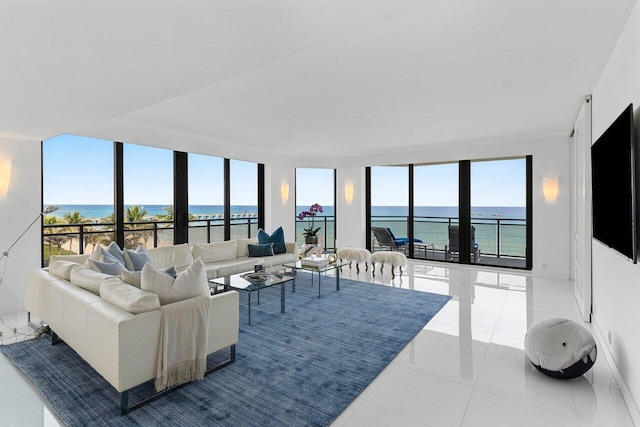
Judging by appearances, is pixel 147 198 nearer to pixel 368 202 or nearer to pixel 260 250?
pixel 260 250

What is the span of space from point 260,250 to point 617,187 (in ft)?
16.0

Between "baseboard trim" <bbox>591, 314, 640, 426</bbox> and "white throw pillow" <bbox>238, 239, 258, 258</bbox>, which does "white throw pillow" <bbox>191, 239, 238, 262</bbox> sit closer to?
"white throw pillow" <bbox>238, 239, 258, 258</bbox>

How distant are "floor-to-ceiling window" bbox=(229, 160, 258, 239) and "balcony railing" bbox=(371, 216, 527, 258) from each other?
11.8 ft

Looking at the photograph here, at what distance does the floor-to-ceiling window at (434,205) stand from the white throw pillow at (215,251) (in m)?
4.26

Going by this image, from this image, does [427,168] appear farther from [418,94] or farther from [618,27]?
[618,27]

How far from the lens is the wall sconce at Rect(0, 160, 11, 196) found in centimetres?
400

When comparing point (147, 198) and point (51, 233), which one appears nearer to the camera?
point (51, 233)

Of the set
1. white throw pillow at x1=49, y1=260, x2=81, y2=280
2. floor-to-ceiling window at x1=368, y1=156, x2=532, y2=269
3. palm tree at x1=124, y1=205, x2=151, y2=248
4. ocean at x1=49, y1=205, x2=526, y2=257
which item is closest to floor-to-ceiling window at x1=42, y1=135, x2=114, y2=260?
→ palm tree at x1=124, y1=205, x2=151, y2=248

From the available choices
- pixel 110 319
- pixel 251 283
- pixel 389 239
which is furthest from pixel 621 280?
pixel 389 239

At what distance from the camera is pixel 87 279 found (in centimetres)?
274

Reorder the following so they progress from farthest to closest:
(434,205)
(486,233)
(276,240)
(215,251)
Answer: (434,205)
(486,233)
(276,240)
(215,251)

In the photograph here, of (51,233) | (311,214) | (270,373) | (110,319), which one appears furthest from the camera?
→ (311,214)

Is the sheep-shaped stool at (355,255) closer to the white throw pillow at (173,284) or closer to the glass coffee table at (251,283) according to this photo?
the glass coffee table at (251,283)

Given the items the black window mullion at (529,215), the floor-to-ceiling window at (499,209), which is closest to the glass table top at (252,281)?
the floor-to-ceiling window at (499,209)
